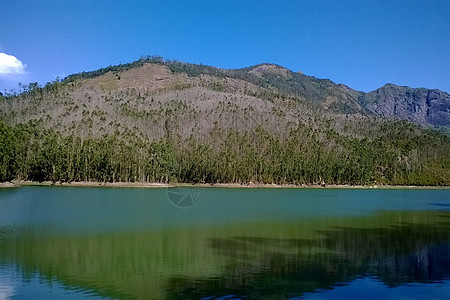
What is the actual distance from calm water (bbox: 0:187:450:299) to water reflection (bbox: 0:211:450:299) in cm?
6

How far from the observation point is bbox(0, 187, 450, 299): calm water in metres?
18.2

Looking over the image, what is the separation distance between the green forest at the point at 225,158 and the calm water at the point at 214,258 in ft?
207

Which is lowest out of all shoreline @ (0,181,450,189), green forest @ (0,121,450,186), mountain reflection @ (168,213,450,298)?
mountain reflection @ (168,213,450,298)

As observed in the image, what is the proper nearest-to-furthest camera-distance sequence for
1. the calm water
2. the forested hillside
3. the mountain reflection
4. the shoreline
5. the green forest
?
the calm water, the mountain reflection, the shoreline, the green forest, the forested hillside

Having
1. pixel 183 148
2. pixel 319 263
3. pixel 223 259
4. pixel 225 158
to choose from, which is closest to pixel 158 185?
pixel 225 158

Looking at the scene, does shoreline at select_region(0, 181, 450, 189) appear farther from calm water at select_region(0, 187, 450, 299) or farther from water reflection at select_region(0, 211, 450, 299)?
water reflection at select_region(0, 211, 450, 299)

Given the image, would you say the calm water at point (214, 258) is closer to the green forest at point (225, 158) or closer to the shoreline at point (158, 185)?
the shoreline at point (158, 185)

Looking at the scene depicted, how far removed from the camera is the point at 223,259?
79.0 feet

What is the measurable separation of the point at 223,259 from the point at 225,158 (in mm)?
99746

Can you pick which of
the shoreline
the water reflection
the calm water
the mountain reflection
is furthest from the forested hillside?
the mountain reflection

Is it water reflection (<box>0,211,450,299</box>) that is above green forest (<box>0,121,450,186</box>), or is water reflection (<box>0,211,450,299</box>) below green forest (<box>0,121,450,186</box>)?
below

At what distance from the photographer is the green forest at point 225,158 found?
102 metres

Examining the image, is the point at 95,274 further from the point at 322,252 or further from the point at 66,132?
the point at 66,132

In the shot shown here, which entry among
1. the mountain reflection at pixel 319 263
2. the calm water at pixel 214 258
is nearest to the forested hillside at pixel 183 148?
the calm water at pixel 214 258
